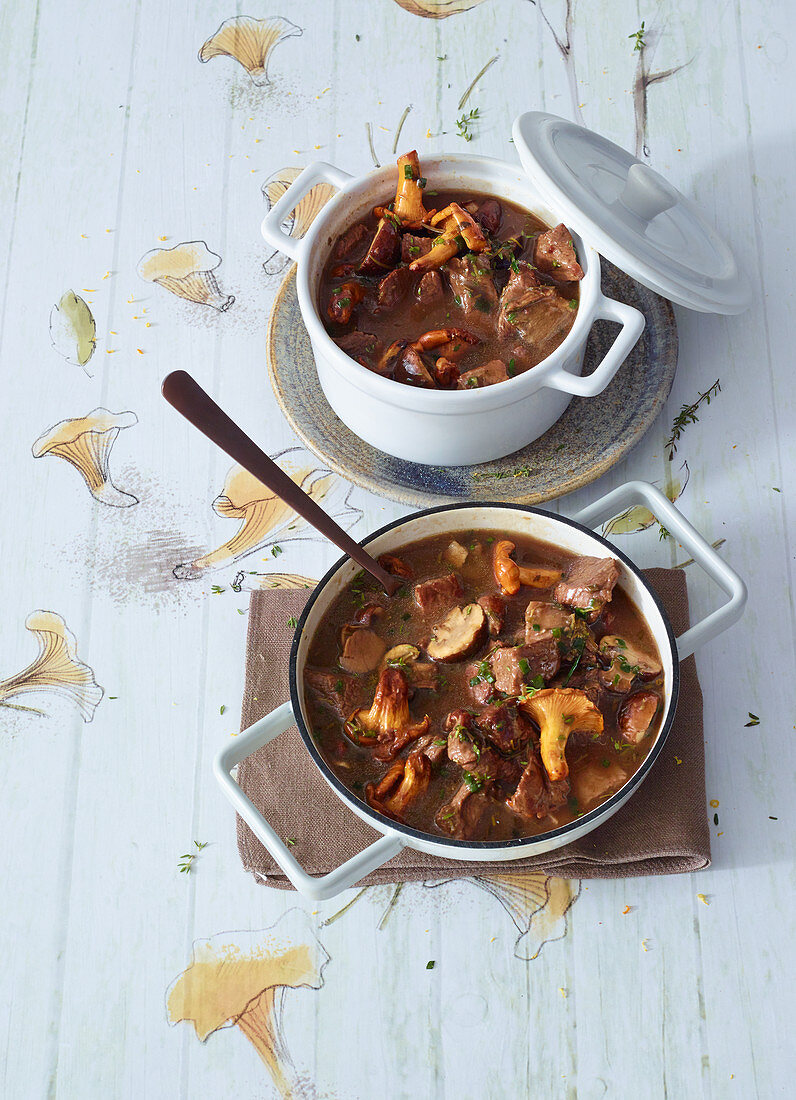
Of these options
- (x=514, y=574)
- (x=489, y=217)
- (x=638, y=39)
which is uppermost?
(x=638, y=39)

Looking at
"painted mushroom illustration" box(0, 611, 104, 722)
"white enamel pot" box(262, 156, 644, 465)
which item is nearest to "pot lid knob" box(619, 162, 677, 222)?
"white enamel pot" box(262, 156, 644, 465)

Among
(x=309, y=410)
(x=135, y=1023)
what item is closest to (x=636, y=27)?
(x=309, y=410)

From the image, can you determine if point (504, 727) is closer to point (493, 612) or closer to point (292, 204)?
point (493, 612)

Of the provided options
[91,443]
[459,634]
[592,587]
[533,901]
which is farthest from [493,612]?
[91,443]

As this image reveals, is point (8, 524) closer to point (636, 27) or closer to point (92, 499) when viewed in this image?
point (92, 499)

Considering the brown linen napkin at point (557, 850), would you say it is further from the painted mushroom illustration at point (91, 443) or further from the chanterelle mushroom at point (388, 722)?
the painted mushroom illustration at point (91, 443)

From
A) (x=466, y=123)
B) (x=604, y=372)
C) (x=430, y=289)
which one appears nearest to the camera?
(x=604, y=372)

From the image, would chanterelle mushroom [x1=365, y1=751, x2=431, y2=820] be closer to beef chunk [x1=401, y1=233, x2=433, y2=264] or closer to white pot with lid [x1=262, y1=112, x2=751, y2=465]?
white pot with lid [x1=262, y1=112, x2=751, y2=465]

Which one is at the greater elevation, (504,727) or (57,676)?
(57,676)
